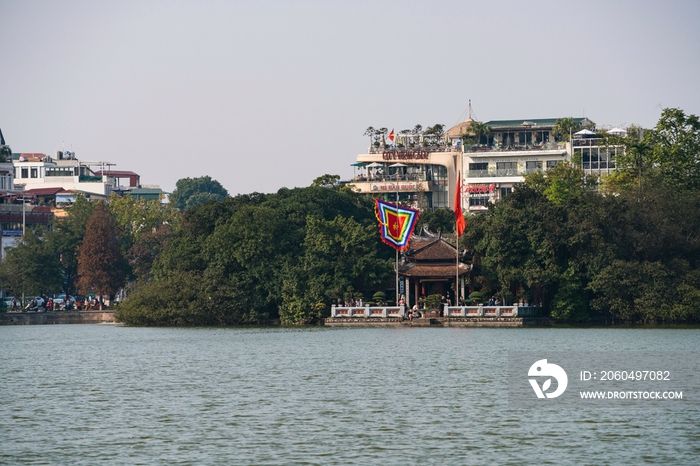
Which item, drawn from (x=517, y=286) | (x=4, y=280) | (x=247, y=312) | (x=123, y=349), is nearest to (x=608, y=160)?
(x=517, y=286)

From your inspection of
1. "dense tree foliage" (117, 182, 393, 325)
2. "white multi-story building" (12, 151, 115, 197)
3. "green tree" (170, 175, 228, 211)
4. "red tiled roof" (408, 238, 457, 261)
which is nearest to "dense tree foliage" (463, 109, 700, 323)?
"red tiled roof" (408, 238, 457, 261)

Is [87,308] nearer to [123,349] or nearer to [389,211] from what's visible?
[389,211]

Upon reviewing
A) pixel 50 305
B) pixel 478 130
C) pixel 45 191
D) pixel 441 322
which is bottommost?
pixel 441 322

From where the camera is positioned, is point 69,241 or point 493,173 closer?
point 69,241

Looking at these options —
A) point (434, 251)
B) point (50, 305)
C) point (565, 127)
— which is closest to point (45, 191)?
point (50, 305)

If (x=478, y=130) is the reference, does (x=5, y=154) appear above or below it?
below

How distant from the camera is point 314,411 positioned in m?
30.1

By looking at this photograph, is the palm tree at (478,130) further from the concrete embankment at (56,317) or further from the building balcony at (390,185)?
the concrete embankment at (56,317)

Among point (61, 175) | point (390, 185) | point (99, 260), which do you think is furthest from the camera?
point (61, 175)

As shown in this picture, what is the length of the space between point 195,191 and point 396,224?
11574cm

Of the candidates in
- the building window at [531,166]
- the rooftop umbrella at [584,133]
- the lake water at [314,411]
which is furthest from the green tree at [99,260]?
the rooftop umbrella at [584,133]

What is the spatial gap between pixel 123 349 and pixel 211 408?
23.5 m

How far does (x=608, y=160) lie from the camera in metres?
104

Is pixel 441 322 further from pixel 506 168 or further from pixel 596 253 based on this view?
pixel 506 168
